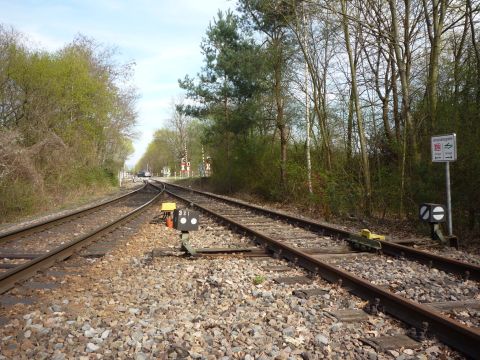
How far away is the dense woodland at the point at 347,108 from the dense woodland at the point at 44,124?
20.8 feet

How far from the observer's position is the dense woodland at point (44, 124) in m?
17.4

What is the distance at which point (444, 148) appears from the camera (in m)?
8.47

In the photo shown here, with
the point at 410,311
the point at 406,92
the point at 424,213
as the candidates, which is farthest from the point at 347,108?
the point at 410,311

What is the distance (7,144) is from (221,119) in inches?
552

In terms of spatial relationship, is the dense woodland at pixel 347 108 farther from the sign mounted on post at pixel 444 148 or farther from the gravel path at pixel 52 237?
the gravel path at pixel 52 237

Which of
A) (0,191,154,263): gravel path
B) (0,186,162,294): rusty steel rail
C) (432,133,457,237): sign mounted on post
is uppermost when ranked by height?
(432,133,457,237): sign mounted on post

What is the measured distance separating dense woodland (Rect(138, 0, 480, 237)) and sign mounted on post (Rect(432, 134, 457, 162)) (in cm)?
96

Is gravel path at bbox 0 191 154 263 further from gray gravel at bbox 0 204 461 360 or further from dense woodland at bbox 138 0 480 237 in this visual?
dense woodland at bbox 138 0 480 237

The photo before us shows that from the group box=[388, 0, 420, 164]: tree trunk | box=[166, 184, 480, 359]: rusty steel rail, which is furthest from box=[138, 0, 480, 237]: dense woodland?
box=[166, 184, 480, 359]: rusty steel rail

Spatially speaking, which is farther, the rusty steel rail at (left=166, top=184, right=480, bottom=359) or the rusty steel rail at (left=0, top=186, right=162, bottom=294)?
the rusty steel rail at (left=0, top=186, right=162, bottom=294)

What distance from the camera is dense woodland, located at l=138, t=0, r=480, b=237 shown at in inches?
408

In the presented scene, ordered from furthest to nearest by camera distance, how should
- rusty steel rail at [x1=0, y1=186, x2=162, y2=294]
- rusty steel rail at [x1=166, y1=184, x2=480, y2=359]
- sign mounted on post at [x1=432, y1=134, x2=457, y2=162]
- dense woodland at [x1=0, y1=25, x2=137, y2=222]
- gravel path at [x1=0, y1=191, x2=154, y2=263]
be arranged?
dense woodland at [x1=0, y1=25, x2=137, y2=222]
gravel path at [x1=0, y1=191, x2=154, y2=263]
sign mounted on post at [x1=432, y1=134, x2=457, y2=162]
rusty steel rail at [x1=0, y1=186, x2=162, y2=294]
rusty steel rail at [x1=166, y1=184, x2=480, y2=359]

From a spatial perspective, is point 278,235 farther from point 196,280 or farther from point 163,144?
point 163,144

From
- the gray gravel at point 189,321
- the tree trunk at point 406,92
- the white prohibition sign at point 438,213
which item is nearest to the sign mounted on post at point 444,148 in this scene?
the white prohibition sign at point 438,213
